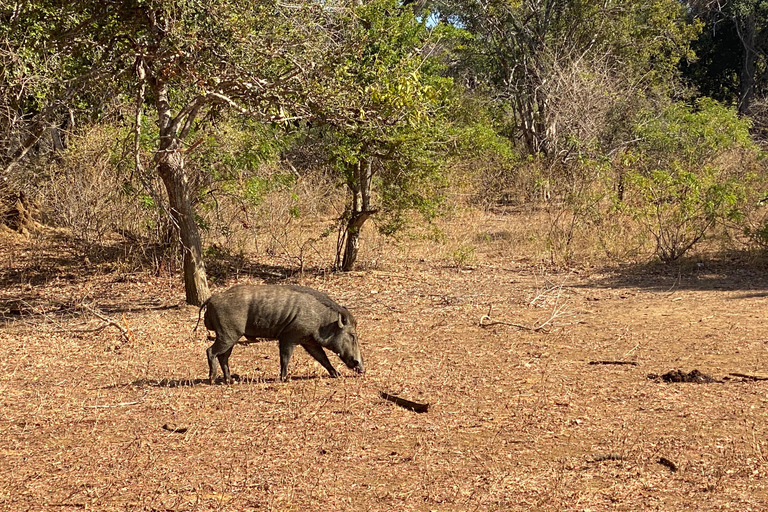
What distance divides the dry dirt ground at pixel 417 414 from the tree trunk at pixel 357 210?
2.33 metres

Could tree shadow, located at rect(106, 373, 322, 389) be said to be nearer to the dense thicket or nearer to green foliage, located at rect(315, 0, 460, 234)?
the dense thicket

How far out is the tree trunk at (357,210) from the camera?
48.6 ft

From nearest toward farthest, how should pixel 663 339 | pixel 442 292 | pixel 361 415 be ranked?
pixel 361 415, pixel 663 339, pixel 442 292

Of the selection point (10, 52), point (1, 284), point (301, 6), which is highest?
point (301, 6)

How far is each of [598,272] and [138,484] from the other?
11488 mm

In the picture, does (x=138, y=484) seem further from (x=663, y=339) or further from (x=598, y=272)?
(x=598, y=272)

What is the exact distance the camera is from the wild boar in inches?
303

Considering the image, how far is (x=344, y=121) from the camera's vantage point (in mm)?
11180

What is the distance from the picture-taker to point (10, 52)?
9773 mm

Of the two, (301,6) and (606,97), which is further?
(606,97)

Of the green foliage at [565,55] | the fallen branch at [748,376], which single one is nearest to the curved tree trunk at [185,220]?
the fallen branch at [748,376]

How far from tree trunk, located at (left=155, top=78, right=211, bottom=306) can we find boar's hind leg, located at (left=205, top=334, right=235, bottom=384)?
3.82m

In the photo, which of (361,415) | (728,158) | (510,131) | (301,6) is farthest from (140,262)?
(510,131)

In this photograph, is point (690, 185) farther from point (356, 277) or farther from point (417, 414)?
point (417, 414)
